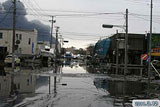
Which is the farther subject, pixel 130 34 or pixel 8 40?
pixel 8 40

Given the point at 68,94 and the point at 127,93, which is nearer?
the point at 68,94

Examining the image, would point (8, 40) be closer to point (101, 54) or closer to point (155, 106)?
point (101, 54)

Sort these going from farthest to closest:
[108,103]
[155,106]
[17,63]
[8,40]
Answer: [8,40]
[17,63]
[108,103]
[155,106]

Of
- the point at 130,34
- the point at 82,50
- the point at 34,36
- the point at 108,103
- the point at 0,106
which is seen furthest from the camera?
the point at 82,50

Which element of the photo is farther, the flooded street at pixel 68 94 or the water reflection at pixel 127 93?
the water reflection at pixel 127 93

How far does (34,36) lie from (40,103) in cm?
5067

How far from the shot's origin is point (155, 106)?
4496mm

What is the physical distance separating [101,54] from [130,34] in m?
9.34

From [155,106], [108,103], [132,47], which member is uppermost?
[132,47]

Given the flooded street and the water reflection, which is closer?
the flooded street

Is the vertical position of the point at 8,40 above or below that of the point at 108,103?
above

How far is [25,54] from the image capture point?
56.8 metres

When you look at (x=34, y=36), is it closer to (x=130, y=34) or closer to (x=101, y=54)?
(x=101, y=54)

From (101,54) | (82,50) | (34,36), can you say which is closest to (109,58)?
(101,54)
